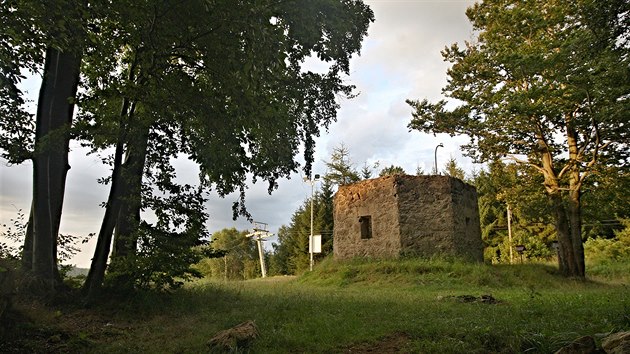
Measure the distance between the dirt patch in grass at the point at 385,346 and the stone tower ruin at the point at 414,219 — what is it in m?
11.7

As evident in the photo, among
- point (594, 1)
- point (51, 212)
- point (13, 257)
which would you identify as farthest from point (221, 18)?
point (13, 257)

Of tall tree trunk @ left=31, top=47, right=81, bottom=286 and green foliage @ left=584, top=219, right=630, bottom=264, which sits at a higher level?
tall tree trunk @ left=31, top=47, right=81, bottom=286

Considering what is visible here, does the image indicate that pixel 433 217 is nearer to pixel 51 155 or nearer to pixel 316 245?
pixel 51 155

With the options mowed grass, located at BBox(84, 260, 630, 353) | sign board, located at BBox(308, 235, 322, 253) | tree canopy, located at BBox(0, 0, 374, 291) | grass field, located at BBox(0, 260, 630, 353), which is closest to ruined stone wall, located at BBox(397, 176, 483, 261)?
grass field, located at BBox(0, 260, 630, 353)

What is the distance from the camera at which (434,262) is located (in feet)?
55.1

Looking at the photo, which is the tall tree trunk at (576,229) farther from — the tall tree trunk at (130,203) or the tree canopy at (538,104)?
the tall tree trunk at (130,203)

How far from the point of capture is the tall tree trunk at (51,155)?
8.40 m

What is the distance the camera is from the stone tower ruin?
17.7 metres

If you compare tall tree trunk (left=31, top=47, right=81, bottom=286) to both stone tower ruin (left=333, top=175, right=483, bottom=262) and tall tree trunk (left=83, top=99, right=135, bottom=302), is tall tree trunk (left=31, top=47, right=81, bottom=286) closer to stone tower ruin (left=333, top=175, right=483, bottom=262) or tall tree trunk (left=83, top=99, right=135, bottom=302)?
tall tree trunk (left=83, top=99, right=135, bottom=302)

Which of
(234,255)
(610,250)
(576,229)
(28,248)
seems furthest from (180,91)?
(234,255)

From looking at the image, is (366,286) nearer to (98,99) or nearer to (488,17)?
(98,99)

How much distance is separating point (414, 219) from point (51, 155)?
1371 centimetres

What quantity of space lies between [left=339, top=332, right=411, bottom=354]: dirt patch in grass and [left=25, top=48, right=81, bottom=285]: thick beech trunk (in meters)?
6.44

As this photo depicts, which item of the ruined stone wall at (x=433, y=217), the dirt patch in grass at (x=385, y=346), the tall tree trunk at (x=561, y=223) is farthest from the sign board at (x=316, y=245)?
the dirt patch in grass at (x=385, y=346)
